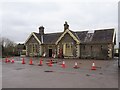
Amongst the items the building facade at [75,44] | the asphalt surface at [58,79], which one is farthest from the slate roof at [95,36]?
the asphalt surface at [58,79]

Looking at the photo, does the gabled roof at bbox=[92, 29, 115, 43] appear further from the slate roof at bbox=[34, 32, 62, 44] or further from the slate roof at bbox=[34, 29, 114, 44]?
the slate roof at bbox=[34, 32, 62, 44]

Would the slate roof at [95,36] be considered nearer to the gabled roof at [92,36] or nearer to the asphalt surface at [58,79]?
the gabled roof at [92,36]

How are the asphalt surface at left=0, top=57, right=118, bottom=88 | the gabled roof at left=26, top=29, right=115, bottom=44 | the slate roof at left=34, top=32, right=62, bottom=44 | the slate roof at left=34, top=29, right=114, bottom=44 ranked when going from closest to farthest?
1. the asphalt surface at left=0, top=57, right=118, bottom=88
2. the gabled roof at left=26, top=29, right=115, bottom=44
3. the slate roof at left=34, top=29, right=114, bottom=44
4. the slate roof at left=34, top=32, right=62, bottom=44

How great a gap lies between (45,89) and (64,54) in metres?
30.6

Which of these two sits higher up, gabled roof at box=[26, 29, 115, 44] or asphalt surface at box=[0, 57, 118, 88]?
gabled roof at box=[26, 29, 115, 44]

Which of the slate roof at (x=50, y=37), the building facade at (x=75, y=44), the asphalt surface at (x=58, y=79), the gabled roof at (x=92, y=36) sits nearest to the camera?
the asphalt surface at (x=58, y=79)

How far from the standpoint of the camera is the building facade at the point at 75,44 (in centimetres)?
3491

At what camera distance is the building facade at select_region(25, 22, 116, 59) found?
34906 mm

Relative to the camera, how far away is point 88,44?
119ft

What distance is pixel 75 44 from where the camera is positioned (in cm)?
3728

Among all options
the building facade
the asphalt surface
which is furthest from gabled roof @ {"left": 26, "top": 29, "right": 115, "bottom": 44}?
the asphalt surface

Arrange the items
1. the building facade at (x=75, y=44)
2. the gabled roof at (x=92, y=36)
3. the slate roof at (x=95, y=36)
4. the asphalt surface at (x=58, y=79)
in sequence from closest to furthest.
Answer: the asphalt surface at (x=58, y=79)
the building facade at (x=75, y=44)
the gabled roof at (x=92, y=36)
the slate roof at (x=95, y=36)

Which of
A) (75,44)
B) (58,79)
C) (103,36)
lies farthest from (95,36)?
(58,79)

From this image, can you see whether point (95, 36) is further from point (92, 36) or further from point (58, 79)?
point (58, 79)
